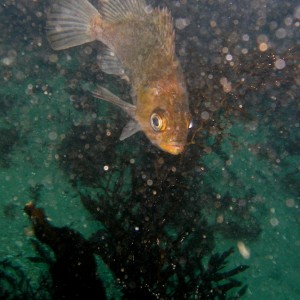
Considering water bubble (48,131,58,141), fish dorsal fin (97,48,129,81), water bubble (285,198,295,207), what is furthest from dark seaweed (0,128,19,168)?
water bubble (285,198,295,207)

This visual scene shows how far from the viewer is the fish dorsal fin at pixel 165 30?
12.1 ft

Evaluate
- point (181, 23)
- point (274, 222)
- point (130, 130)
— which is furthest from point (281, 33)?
point (130, 130)

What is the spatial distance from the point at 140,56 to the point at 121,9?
0.80 m

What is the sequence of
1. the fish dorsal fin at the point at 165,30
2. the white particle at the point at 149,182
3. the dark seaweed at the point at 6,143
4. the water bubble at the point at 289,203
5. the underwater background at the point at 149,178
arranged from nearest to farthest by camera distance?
the fish dorsal fin at the point at 165,30 < the underwater background at the point at 149,178 < the white particle at the point at 149,182 < the dark seaweed at the point at 6,143 < the water bubble at the point at 289,203

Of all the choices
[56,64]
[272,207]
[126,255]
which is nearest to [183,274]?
[126,255]

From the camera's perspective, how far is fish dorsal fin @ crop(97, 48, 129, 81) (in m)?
4.48

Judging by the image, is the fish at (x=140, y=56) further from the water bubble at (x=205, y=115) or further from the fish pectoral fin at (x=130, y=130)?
the water bubble at (x=205, y=115)

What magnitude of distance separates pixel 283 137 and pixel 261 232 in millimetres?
4308

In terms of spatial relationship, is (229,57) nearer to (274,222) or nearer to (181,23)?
(274,222)

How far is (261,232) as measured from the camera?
9.34 metres

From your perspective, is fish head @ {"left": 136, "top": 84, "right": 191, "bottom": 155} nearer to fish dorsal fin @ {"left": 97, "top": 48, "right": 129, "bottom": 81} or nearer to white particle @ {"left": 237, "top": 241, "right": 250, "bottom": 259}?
fish dorsal fin @ {"left": 97, "top": 48, "right": 129, "bottom": 81}

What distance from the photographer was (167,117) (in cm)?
350

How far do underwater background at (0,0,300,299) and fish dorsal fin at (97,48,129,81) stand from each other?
1579 millimetres

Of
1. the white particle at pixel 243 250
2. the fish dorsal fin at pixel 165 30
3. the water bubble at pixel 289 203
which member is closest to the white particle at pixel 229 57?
the fish dorsal fin at pixel 165 30
